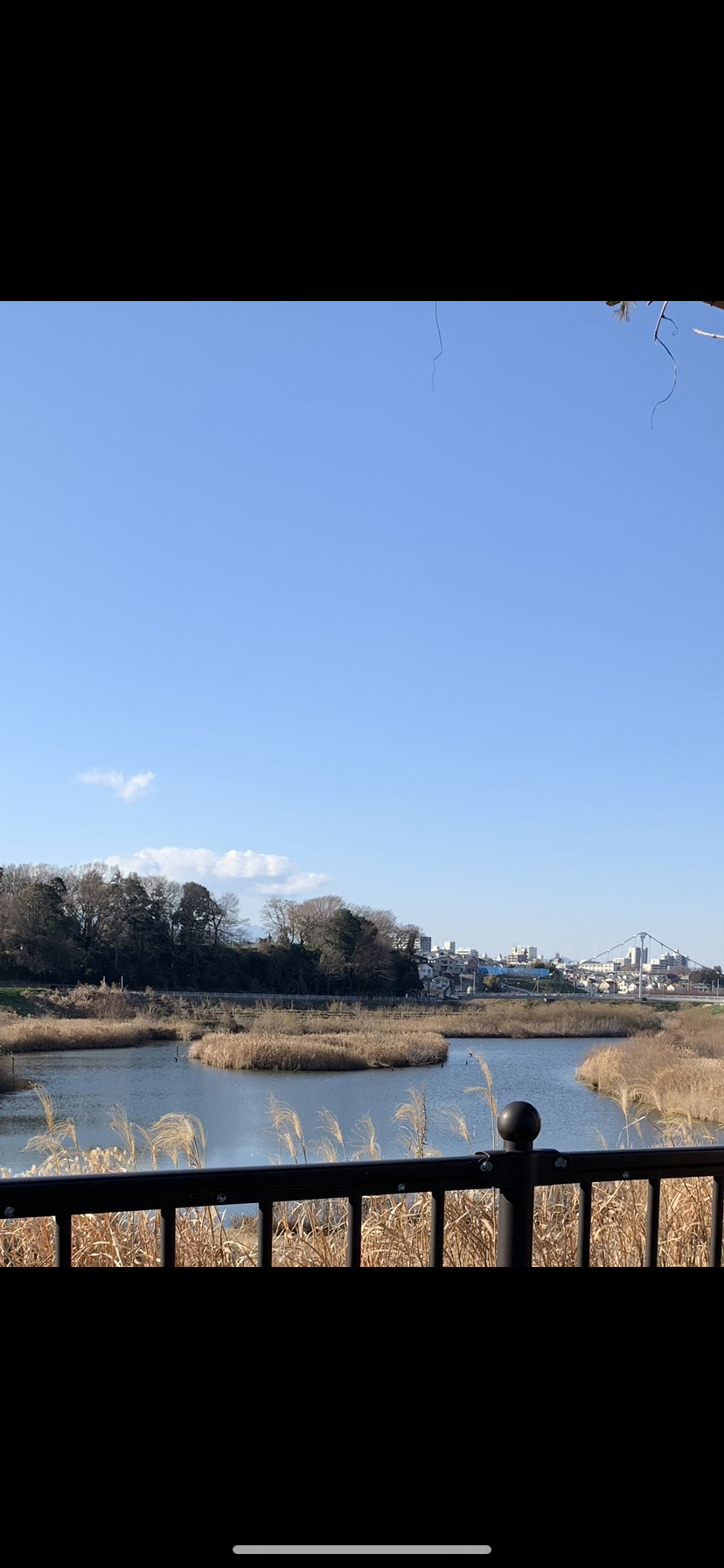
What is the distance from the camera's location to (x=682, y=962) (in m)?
19.1

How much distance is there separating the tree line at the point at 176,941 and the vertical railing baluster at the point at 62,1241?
18.5 metres

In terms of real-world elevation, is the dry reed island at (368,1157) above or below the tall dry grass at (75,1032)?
above

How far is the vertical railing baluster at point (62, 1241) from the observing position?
1311mm

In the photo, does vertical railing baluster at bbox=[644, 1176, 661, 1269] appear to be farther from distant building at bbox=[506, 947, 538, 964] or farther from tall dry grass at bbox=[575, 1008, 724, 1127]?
distant building at bbox=[506, 947, 538, 964]

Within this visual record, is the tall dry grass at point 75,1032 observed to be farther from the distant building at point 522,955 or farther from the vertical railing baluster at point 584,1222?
the vertical railing baluster at point 584,1222

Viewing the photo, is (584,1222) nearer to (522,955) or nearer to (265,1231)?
(265,1231)

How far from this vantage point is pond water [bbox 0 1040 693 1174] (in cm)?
944

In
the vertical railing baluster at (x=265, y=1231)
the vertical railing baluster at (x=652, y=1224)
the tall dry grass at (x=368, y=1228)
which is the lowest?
the tall dry grass at (x=368, y=1228)

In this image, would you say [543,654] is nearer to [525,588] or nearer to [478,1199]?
[525,588]

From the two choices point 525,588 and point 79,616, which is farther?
point 525,588

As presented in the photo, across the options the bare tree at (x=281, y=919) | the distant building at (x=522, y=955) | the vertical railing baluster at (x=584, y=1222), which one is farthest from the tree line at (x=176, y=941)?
the vertical railing baluster at (x=584, y=1222)
